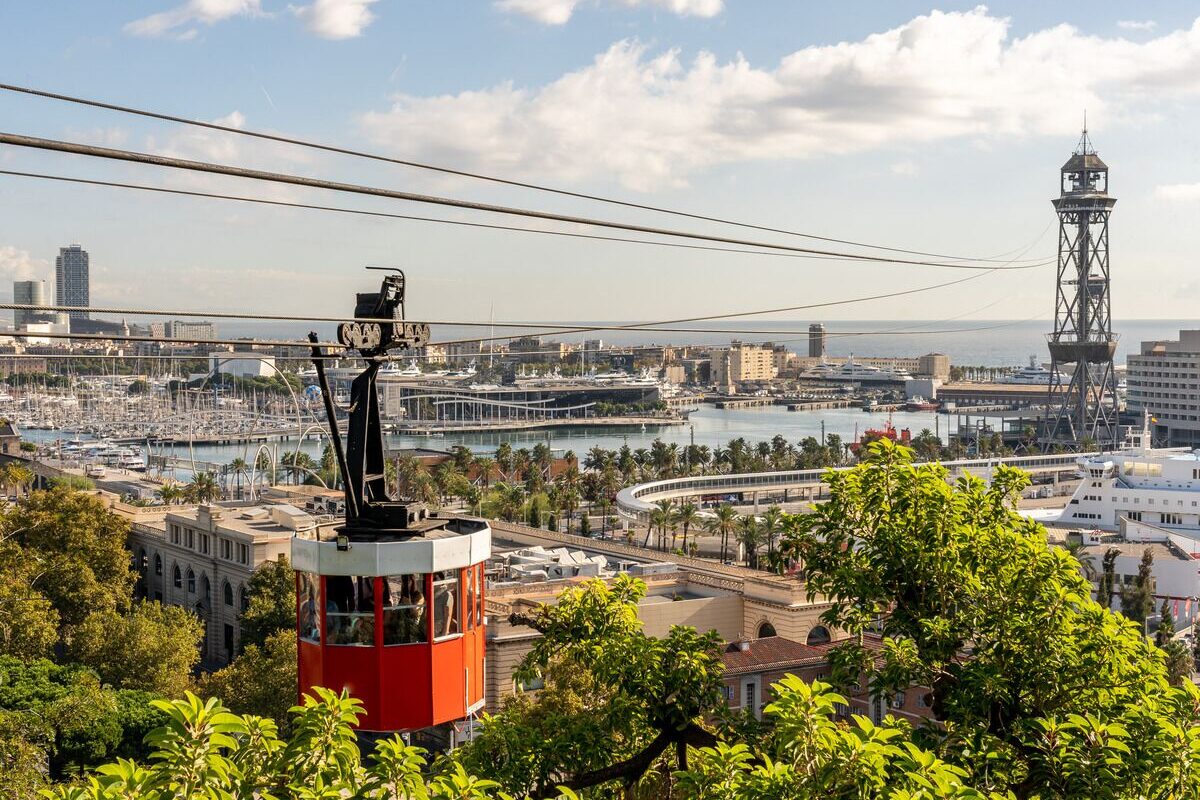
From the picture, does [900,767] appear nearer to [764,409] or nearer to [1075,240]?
[1075,240]

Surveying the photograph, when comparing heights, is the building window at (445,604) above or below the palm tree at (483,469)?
above

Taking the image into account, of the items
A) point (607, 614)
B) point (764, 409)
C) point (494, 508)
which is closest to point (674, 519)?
point (494, 508)

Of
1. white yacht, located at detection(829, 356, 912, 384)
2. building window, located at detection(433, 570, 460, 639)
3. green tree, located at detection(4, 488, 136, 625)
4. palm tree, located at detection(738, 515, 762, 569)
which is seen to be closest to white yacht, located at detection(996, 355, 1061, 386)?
white yacht, located at detection(829, 356, 912, 384)

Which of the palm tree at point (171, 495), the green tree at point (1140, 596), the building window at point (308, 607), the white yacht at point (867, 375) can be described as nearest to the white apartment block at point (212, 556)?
the palm tree at point (171, 495)

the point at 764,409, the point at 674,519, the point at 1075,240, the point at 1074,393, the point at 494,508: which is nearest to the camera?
the point at 674,519

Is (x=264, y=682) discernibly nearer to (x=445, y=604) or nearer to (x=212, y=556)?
(x=212, y=556)

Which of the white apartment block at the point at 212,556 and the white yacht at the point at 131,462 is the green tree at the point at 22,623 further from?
the white yacht at the point at 131,462
